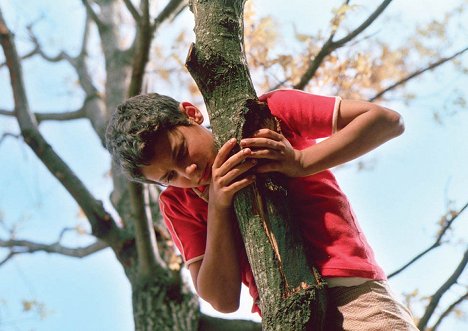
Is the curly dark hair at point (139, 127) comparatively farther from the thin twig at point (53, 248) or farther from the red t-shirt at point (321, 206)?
the thin twig at point (53, 248)

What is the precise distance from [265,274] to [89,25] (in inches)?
223

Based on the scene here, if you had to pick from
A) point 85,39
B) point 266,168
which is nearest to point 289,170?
point 266,168

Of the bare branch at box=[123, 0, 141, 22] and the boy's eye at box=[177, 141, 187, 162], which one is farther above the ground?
the bare branch at box=[123, 0, 141, 22]

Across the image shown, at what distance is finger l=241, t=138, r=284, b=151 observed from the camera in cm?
142

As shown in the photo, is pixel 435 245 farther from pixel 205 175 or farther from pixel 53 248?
pixel 53 248

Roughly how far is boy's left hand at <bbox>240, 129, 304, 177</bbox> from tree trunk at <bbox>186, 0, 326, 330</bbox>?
0.03 m

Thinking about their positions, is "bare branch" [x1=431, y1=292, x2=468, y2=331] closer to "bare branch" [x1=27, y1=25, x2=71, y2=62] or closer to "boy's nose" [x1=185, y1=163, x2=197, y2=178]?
"boy's nose" [x1=185, y1=163, x2=197, y2=178]

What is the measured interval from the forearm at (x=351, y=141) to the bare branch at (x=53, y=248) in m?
2.87

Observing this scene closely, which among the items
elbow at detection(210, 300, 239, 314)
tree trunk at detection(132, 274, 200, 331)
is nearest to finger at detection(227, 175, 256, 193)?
elbow at detection(210, 300, 239, 314)

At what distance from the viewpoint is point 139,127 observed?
1.69m

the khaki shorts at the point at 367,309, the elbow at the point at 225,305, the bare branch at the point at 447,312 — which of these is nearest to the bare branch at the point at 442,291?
the bare branch at the point at 447,312

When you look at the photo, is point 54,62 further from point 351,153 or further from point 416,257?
point 351,153

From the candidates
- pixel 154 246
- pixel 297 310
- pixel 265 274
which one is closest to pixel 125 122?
pixel 265 274

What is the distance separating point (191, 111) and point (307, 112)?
43 centimetres
